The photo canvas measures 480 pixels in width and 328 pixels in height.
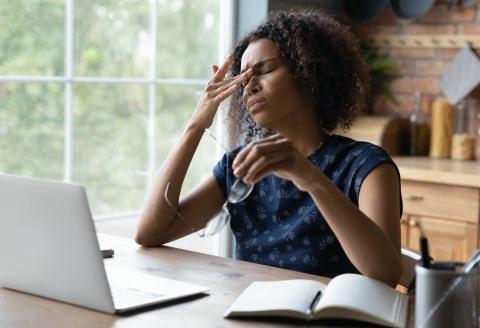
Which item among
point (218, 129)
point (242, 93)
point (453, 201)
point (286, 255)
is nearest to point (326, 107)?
point (242, 93)

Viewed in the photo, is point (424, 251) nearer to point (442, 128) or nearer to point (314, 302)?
point (314, 302)

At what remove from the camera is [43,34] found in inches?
137

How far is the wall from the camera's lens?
427 centimetres

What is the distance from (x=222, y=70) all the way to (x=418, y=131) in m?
2.16

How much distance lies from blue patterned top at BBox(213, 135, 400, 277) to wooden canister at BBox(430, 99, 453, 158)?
1955 millimetres

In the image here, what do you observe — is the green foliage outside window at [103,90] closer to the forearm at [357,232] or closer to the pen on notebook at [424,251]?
the forearm at [357,232]

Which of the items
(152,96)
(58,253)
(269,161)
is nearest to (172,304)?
(58,253)

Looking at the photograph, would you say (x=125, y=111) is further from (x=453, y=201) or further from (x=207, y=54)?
(x=453, y=201)

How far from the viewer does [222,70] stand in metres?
2.42

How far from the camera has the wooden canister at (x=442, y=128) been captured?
4.21 m

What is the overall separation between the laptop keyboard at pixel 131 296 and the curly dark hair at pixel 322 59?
0.84 m

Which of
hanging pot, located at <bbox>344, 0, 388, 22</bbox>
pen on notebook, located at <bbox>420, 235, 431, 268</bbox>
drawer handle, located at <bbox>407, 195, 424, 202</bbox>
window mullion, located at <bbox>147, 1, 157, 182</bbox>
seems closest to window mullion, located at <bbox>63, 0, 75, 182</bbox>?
window mullion, located at <bbox>147, 1, 157, 182</bbox>

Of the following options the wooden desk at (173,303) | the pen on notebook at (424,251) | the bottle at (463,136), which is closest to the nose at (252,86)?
the wooden desk at (173,303)

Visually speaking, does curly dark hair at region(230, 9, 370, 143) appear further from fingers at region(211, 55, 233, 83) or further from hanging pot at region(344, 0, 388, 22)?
hanging pot at region(344, 0, 388, 22)
